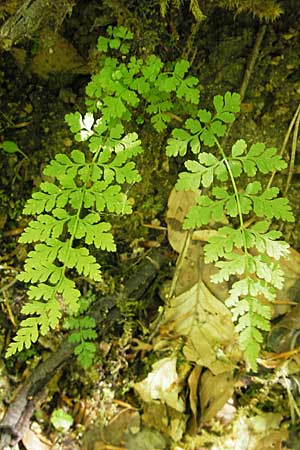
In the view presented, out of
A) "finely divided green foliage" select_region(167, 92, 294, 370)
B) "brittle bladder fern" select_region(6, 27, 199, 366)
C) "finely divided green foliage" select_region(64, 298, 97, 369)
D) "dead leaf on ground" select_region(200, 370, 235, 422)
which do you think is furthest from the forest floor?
"finely divided green foliage" select_region(167, 92, 294, 370)

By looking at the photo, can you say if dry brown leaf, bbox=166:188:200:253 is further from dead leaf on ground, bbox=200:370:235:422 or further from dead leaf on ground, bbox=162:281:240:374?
dead leaf on ground, bbox=200:370:235:422

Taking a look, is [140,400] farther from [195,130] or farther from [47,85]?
[47,85]

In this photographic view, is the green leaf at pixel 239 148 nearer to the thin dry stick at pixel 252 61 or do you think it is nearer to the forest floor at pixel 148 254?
the thin dry stick at pixel 252 61

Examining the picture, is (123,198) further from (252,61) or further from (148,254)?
(252,61)

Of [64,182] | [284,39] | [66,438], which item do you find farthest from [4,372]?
[284,39]

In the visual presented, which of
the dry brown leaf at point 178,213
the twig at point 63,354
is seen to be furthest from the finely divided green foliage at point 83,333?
the dry brown leaf at point 178,213

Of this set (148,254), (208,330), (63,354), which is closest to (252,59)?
(148,254)
